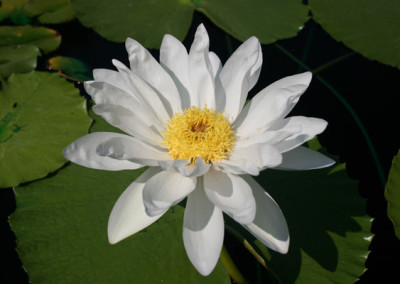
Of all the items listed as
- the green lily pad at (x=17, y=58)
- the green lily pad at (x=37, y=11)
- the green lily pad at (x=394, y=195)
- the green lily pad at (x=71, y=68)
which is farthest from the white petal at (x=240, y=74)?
the green lily pad at (x=37, y=11)

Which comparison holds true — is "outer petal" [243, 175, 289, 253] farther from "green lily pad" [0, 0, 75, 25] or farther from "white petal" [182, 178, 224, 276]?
"green lily pad" [0, 0, 75, 25]

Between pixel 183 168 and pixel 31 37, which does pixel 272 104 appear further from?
pixel 31 37

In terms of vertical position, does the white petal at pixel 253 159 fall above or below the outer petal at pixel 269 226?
above

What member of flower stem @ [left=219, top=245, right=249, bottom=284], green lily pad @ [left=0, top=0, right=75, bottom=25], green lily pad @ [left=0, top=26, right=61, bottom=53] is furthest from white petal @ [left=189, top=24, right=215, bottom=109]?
green lily pad @ [left=0, top=0, right=75, bottom=25]

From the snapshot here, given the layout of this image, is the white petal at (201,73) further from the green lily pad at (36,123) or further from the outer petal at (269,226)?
the green lily pad at (36,123)

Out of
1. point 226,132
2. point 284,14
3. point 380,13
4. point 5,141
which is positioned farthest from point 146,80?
point 380,13

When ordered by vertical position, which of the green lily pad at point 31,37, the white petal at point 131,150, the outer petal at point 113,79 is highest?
the outer petal at point 113,79
